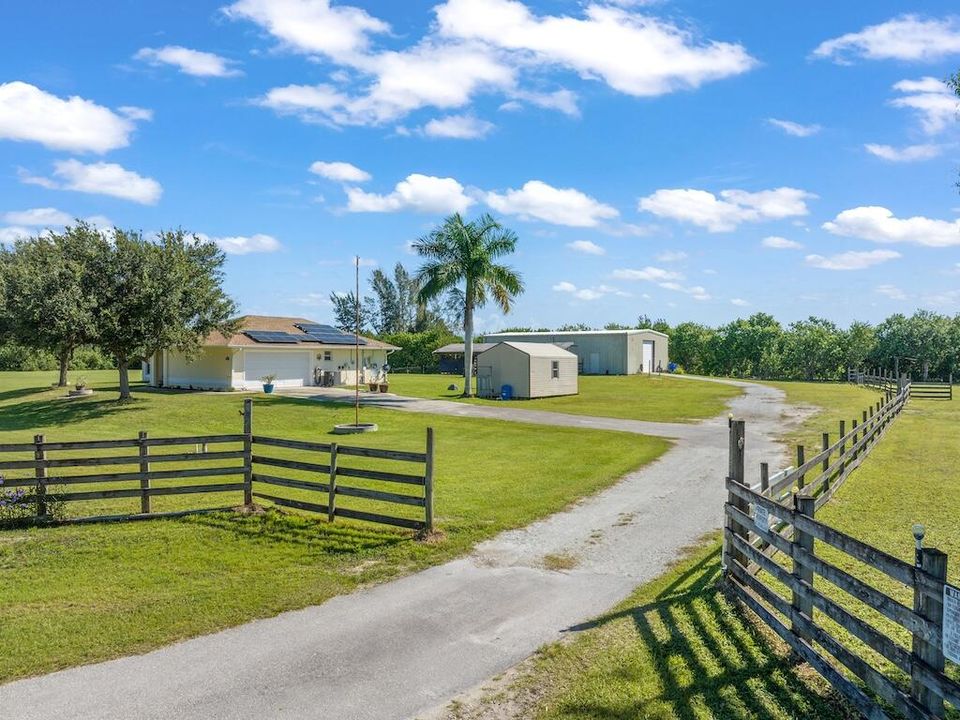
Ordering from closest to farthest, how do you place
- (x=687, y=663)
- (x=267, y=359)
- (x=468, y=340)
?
(x=687, y=663) → (x=468, y=340) → (x=267, y=359)

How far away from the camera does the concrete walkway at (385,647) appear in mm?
5066

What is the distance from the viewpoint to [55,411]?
2770 centimetres

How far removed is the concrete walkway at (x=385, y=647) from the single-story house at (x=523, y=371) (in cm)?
2743

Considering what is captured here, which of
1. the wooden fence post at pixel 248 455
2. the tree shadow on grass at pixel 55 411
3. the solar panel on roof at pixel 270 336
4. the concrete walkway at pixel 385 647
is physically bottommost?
the concrete walkway at pixel 385 647

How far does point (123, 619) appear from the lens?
259 inches

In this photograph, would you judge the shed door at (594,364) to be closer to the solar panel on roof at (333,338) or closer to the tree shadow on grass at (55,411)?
the solar panel on roof at (333,338)

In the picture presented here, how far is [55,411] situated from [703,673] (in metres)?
30.2

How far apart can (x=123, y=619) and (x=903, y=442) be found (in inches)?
853

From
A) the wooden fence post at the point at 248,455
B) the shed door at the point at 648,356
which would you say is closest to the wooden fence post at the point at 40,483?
the wooden fence post at the point at 248,455

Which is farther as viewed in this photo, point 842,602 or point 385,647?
point 842,602

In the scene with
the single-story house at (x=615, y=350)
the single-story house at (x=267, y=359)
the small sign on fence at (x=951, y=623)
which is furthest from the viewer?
the single-story house at (x=615, y=350)

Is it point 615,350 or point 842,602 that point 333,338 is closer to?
point 615,350

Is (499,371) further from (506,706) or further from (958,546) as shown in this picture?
(506,706)

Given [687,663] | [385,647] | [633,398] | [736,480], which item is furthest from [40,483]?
[633,398]
